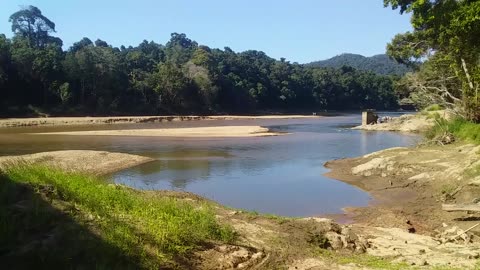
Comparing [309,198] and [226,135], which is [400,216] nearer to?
[309,198]

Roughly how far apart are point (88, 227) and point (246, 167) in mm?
23072

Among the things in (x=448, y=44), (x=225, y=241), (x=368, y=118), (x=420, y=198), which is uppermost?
(x=448, y=44)

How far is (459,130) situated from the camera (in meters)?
29.1

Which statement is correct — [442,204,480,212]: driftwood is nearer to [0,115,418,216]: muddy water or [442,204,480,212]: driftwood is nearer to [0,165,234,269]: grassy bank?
[0,115,418,216]: muddy water

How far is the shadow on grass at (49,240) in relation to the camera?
7.09 m

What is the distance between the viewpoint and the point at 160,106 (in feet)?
339

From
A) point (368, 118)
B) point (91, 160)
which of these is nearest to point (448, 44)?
point (91, 160)

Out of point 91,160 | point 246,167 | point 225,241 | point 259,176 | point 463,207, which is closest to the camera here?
point 225,241

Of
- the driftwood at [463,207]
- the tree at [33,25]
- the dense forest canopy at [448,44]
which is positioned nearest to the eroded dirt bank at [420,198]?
the driftwood at [463,207]

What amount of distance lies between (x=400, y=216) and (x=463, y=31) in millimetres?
7254

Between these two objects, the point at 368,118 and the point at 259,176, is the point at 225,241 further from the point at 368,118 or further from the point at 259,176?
the point at 368,118

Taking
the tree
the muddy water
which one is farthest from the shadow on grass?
the tree

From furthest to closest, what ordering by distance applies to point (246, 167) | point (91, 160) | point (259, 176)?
point (246, 167)
point (91, 160)
point (259, 176)

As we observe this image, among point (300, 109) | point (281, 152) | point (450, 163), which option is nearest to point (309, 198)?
point (450, 163)
